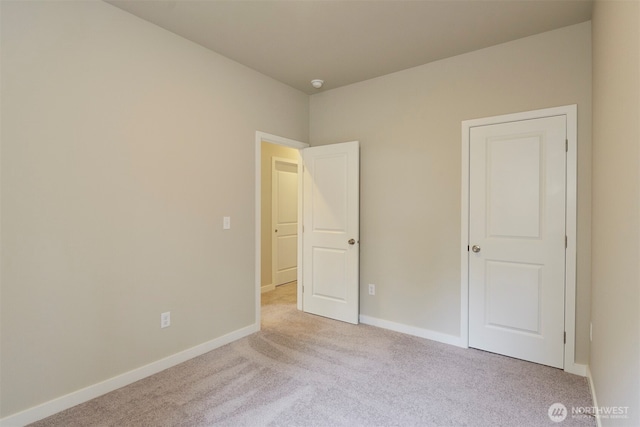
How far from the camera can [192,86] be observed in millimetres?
2676

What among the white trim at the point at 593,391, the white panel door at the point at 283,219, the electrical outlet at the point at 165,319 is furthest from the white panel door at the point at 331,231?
the white trim at the point at 593,391

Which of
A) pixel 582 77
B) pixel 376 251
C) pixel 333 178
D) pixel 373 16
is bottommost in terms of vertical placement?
pixel 376 251

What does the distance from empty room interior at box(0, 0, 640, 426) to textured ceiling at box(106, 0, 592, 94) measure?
2 centimetres

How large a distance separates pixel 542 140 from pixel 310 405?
260cm

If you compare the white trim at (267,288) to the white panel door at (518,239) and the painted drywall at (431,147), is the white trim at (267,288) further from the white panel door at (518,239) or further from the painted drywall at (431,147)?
the white panel door at (518,239)

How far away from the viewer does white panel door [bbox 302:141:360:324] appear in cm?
343

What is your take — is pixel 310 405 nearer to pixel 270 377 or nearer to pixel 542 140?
pixel 270 377

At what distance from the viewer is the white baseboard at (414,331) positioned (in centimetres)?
294

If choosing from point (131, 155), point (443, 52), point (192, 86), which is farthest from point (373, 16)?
point (131, 155)
